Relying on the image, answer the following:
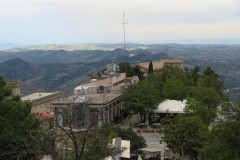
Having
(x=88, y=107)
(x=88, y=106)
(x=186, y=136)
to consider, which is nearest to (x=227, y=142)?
(x=186, y=136)

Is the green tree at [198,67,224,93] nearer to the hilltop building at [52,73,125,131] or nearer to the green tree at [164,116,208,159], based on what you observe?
the hilltop building at [52,73,125,131]

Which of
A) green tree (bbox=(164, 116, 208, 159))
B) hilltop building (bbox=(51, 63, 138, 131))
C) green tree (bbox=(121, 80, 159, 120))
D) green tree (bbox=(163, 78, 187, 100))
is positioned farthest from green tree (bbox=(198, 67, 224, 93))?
green tree (bbox=(164, 116, 208, 159))

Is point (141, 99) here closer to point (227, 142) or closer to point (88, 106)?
point (88, 106)

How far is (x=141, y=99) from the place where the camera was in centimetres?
4972

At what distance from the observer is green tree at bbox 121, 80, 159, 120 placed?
49.2 metres

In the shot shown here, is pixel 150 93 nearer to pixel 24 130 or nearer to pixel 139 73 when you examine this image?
pixel 24 130

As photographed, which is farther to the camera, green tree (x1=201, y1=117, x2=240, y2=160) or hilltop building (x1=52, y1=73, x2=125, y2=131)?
hilltop building (x1=52, y1=73, x2=125, y2=131)

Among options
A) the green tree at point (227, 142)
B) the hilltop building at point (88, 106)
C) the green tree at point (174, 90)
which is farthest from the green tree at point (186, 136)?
the green tree at point (174, 90)

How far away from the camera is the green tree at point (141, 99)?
4925 cm

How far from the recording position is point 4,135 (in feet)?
91.2

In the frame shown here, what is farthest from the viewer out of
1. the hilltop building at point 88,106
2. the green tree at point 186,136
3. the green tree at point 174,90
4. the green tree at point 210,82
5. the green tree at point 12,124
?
the green tree at point 210,82

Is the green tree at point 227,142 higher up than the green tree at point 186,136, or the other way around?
the green tree at point 227,142

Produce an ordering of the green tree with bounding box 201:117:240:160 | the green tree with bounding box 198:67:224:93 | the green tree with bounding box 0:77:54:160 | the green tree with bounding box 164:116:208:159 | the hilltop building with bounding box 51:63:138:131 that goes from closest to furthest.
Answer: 1. the green tree with bounding box 201:117:240:160
2. the green tree with bounding box 0:77:54:160
3. the green tree with bounding box 164:116:208:159
4. the hilltop building with bounding box 51:63:138:131
5. the green tree with bounding box 198:67:224:93

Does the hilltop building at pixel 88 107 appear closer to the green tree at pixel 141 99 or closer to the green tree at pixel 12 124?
the green tree at pixel 141 99
